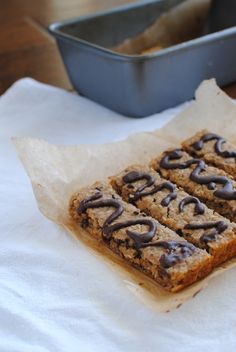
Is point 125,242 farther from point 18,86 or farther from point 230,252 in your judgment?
point 18,86

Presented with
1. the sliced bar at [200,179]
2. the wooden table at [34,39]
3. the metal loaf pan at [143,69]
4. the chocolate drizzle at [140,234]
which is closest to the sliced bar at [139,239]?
the chocolate drizzle at [140,234]

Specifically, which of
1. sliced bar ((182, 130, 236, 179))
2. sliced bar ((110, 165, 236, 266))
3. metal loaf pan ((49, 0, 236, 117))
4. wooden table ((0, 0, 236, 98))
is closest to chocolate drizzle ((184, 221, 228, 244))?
sliced bar ((110, 165, 236, 266))

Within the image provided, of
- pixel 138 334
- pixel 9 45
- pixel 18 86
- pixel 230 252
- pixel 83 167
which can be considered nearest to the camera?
pixel 138 334

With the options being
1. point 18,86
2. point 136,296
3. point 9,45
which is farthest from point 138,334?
point 9,45

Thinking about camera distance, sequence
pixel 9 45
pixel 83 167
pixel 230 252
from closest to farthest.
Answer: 1. pixel 230 252
2. pixel 83 167
3. pixel 9 45

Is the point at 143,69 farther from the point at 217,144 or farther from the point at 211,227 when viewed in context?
the point at 211,227

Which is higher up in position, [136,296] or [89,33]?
[89,33]

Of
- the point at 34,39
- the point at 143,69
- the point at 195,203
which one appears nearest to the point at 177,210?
the point at 195,203

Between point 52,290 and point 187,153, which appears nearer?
point 52,290
